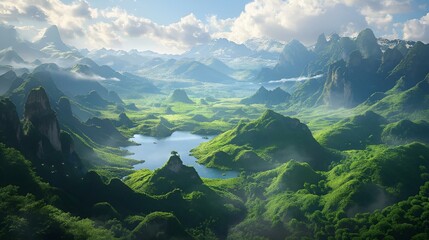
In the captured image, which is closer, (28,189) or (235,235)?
(28,189)

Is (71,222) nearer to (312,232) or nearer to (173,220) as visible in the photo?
(173,220)

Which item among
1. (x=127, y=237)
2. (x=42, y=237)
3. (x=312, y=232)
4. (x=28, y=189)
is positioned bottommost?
(x=312, y=232)

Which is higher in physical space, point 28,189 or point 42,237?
point 28,189

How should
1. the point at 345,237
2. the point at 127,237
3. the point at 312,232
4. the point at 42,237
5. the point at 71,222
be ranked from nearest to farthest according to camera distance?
the point at 42,237, the point at 71,222, the point at 127,237, the point at 345,237, the point at 312,232

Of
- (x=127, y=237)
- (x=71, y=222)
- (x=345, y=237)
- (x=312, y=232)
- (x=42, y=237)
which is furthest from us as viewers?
(x=312, y=232)

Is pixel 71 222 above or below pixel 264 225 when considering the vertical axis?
above

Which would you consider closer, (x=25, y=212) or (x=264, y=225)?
(x=25, y=212)

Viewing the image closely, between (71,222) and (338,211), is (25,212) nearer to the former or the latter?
(71,222)

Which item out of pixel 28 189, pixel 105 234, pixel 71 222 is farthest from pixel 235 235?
pixel 28 189

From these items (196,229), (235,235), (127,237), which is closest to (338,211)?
(235,235)
